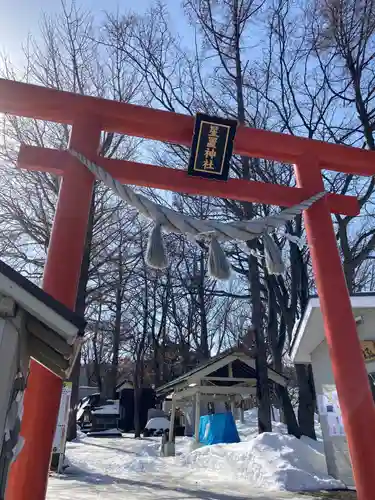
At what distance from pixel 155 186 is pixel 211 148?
773mm

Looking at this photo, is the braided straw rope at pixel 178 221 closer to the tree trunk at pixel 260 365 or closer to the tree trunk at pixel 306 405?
the tree trunk at pixel 260 365

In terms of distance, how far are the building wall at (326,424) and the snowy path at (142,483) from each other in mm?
1767

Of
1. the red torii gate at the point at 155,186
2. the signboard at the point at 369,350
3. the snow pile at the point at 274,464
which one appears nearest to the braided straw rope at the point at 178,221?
the red torii gate at the point at 155,186

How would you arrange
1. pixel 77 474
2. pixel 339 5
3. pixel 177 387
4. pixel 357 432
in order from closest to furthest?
pixel 357 432 < pixel 77 474 < pixel 339 5 < pixel 177 387

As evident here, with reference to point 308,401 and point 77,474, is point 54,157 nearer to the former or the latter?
point 77,474

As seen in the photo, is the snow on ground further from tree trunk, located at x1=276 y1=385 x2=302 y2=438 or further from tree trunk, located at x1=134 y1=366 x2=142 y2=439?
tree trunk, located at x1=134 y1=366 x2=142 y2=439

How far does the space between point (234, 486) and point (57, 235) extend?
732cm

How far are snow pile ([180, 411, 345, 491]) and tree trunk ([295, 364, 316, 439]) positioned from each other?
60.4 inches

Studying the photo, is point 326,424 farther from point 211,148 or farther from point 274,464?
point 211,148

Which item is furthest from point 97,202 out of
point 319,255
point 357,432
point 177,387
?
point 357,432

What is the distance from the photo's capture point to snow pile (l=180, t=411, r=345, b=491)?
8391 mm

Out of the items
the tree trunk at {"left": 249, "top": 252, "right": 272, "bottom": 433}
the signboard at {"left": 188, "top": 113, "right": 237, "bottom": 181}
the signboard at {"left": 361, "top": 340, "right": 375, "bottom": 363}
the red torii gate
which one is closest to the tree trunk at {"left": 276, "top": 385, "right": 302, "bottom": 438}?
the tree trunk at {"left": 249, "top": 252, "right": 272, "bottom": 433}

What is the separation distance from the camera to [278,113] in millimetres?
13586

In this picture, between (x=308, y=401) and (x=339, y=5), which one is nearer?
(x=339, y=5)
